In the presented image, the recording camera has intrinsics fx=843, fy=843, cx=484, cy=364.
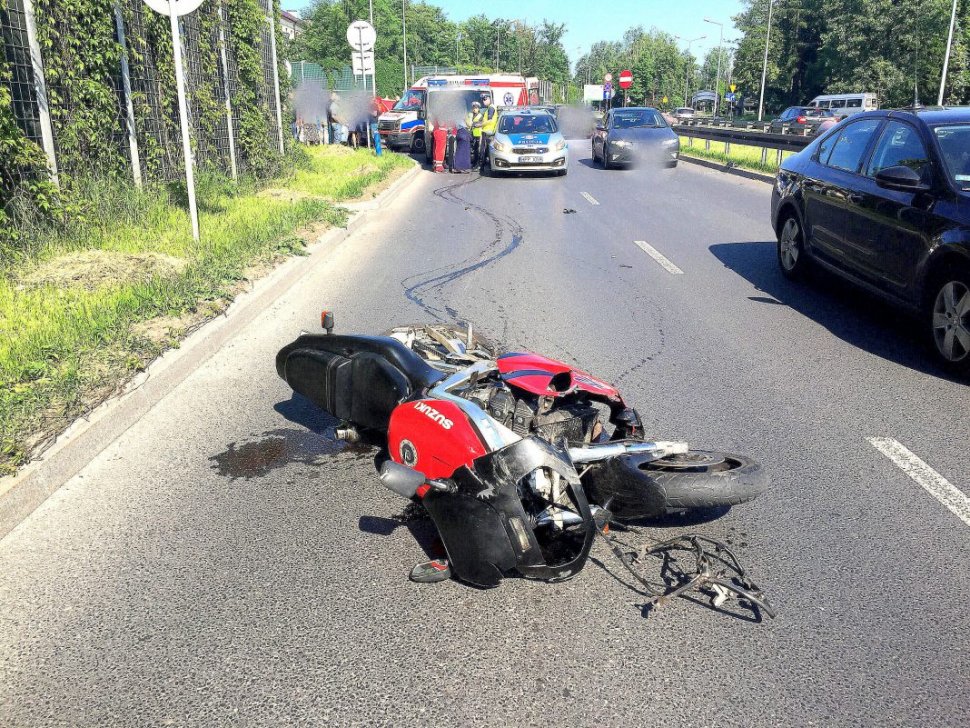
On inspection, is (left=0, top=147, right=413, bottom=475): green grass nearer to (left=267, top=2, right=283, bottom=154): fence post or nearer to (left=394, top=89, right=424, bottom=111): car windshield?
(left=267, top=2, right=283, bottom=154): fence post

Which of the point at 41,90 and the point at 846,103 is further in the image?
the point at 846,103

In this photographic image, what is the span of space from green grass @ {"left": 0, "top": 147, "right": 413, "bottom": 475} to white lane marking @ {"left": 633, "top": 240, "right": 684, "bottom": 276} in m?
4.48

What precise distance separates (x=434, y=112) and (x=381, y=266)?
15926 millimetres

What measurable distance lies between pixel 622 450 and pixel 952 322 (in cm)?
377

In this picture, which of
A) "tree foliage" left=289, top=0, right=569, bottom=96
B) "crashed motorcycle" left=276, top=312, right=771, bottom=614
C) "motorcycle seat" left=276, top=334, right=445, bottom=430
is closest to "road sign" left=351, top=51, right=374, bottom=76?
"motorcycle seat" left=276, top=334, right=445, bottom=430

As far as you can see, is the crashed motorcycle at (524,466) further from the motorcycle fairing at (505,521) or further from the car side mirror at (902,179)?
the car side mirror at (902,179)

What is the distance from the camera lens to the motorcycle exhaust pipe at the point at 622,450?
11.5 ft

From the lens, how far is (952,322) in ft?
19.9

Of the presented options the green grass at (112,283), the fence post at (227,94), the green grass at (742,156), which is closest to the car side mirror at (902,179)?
the green grass at (112,283)

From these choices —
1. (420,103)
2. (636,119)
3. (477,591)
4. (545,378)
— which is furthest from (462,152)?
(477,591)

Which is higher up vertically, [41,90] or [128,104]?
[41,90]

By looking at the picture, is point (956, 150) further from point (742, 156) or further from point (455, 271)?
point (742, 156)

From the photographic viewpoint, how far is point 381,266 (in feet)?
33.3

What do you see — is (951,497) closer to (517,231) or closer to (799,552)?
(799,552)
